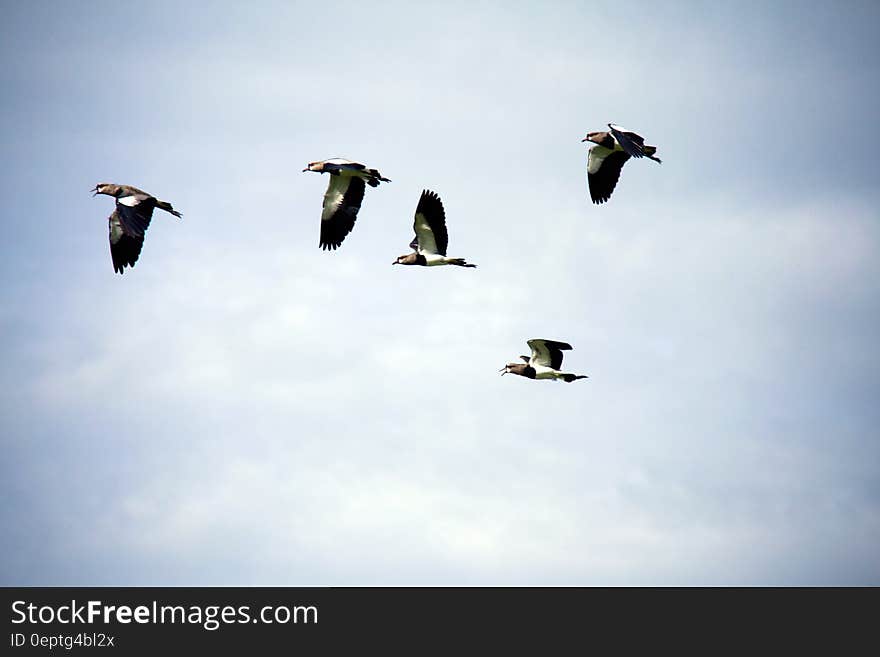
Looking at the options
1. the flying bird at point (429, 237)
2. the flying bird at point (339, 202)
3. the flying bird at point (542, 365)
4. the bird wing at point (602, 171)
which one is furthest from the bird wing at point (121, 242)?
the bird wing at point (602, 171)

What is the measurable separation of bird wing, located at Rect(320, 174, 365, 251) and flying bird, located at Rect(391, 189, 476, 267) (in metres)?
3.57

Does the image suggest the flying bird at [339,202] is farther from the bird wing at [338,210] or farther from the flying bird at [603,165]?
the flying bird at [603,165]

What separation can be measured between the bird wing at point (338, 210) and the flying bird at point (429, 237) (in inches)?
140

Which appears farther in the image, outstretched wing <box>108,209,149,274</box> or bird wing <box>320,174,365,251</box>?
bird wing <box>320,174,365,251</box>

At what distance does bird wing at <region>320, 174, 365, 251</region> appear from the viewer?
5969 cm
